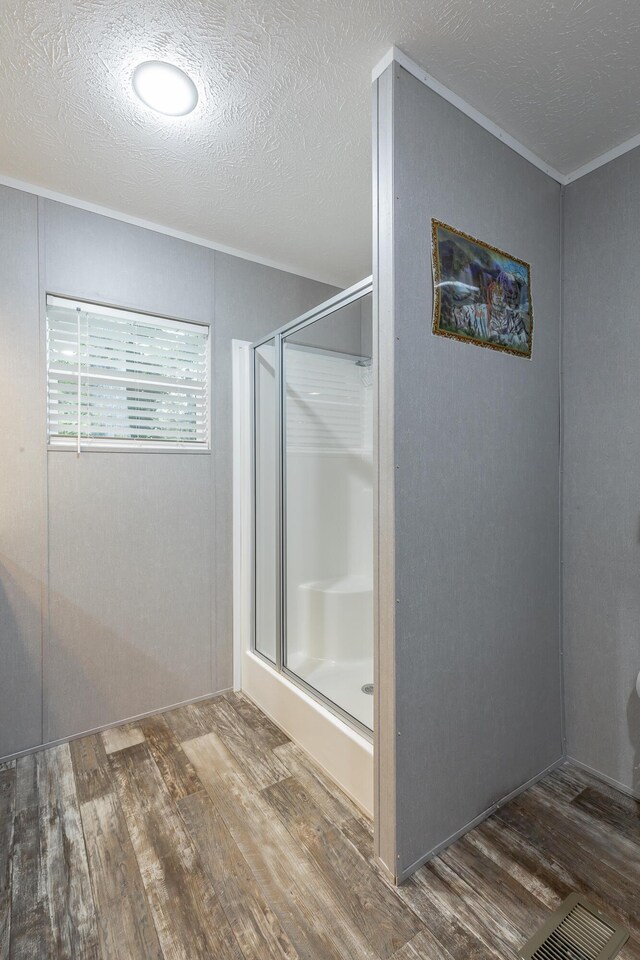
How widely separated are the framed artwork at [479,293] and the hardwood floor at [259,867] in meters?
1.62

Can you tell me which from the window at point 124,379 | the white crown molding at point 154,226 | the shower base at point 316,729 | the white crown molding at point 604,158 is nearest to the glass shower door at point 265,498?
the shower base at point 316,729

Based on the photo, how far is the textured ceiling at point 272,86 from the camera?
1264mm

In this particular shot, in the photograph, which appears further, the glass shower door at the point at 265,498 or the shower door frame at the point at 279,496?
the glass shower door at the point at 265,498

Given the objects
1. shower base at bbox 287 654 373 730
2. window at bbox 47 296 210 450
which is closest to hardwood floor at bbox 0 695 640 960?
shower base at bbox 287 654 373 730

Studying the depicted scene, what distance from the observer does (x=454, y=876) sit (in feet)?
4.53

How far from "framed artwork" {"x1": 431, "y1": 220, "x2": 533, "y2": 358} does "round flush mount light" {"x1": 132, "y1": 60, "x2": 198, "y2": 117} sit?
0.88m

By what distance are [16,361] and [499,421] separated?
1925mm

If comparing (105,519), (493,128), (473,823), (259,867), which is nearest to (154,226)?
(105,519)

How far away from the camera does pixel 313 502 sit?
98.3 inches

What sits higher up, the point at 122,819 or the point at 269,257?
the point at 269,257

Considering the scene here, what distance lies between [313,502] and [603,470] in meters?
1.32

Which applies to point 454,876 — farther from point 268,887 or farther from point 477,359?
point 477,359

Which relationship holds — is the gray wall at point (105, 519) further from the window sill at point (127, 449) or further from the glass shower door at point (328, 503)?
the glass shower door at point (328, 503)

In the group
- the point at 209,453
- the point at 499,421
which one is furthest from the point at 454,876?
the point at 209,453
